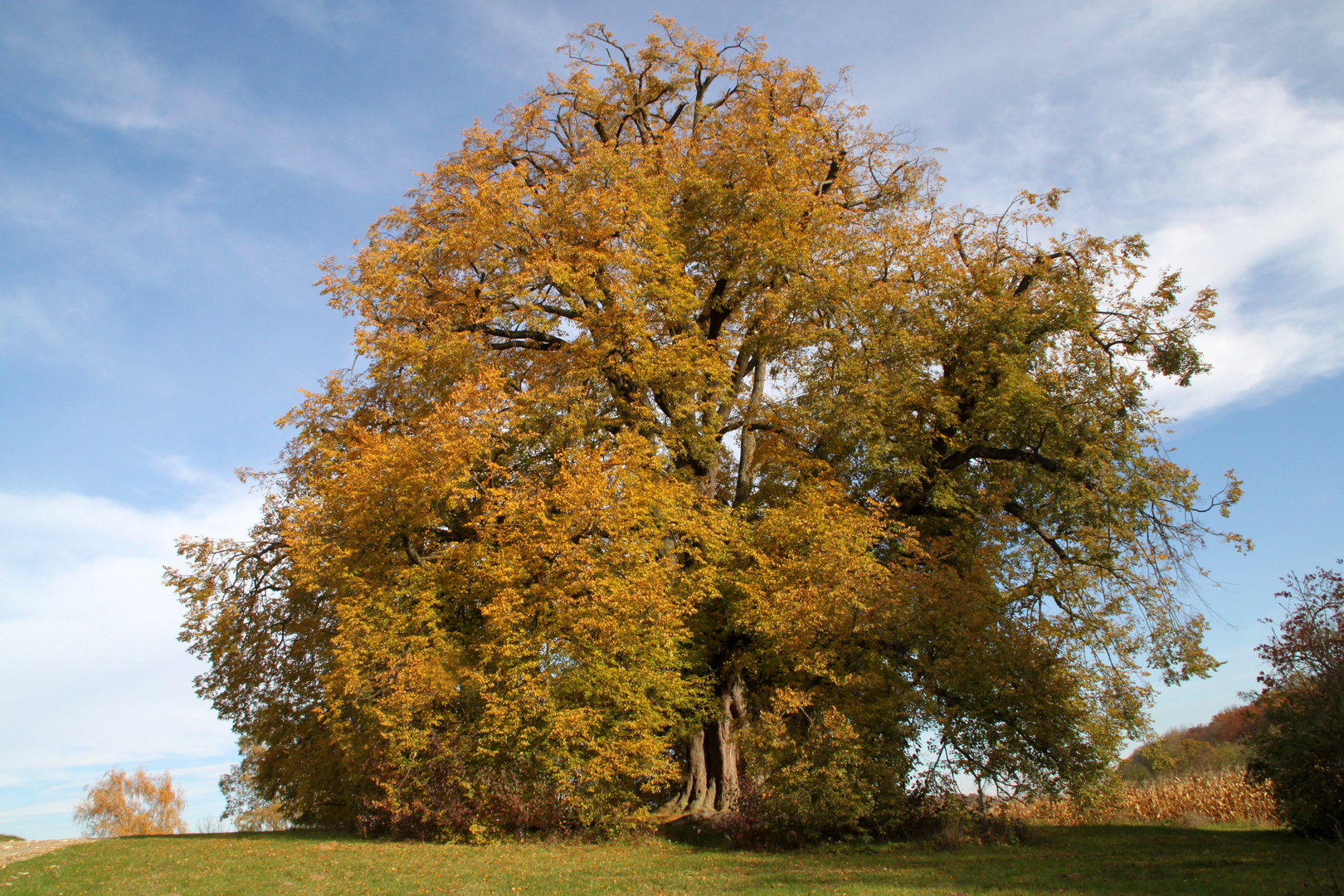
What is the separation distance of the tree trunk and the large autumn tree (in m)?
0.10

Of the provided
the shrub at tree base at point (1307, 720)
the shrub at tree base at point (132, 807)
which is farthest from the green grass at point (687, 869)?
the shrub at tree base at point (132, 807)

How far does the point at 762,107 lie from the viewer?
2359 centimetres

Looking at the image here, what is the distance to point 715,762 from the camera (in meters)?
20.3

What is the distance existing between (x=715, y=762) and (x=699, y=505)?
252 inches

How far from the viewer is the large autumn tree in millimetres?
14438

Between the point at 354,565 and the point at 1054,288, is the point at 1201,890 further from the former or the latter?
the point at 354,565

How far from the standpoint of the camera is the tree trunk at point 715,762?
19375 mm

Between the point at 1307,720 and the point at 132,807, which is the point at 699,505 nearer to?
the point at 1307,720

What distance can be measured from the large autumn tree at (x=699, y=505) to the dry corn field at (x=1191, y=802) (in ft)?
13.5

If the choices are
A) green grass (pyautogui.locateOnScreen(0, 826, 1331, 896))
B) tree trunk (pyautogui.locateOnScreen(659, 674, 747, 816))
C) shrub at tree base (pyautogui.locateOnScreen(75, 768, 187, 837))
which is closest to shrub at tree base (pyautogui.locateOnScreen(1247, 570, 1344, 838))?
green grass (pyautogui.locateOnScreen(0, 826, 1331, 896))

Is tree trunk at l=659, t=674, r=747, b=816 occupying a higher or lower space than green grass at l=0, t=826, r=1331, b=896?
higher

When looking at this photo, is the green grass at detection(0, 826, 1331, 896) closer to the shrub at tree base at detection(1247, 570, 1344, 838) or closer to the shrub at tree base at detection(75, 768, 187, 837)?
the shrub at tree base at detection(1247, 570, 1344, 838)

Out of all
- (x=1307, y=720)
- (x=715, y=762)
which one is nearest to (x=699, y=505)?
(x=715, y=762)

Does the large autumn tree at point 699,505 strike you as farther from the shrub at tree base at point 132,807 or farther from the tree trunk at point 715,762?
the shrub at tree base at point 132,807
